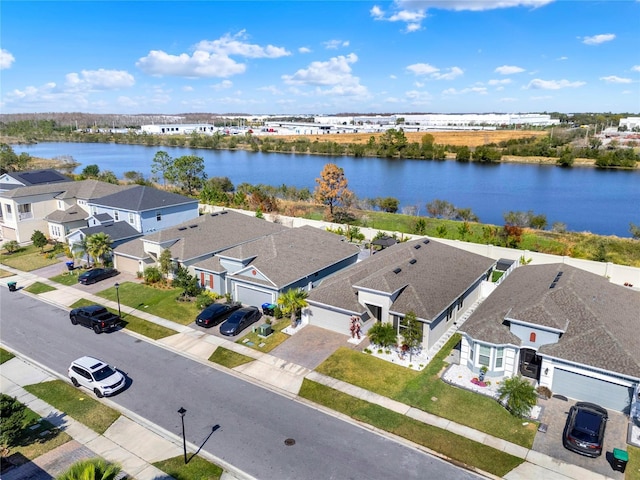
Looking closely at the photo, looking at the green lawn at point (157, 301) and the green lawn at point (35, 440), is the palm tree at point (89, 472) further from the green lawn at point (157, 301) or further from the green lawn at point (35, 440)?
the green lawn at point (157, 301)

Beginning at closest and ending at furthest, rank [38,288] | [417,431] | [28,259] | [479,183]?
[417,431], [38,288], [28,259], [479,183]

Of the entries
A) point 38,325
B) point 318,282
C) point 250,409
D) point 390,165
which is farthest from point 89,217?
point 390,165

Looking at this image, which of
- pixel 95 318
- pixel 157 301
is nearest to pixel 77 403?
pixel 95 318

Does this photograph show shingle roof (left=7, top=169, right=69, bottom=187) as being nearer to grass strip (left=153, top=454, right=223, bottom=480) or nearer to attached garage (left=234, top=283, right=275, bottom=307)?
attached garage (left=234, top=283, right=275, bottom=307)

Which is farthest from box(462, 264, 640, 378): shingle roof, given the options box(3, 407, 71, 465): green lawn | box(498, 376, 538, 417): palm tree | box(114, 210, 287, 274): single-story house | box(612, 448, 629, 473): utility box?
box(114, 210, 287, 274): single-story house

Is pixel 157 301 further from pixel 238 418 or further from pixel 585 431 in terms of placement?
pixel 585 431

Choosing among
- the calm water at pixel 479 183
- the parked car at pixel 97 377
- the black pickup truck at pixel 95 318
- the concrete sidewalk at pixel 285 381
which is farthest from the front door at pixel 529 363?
the calm water at pixel 479 183
